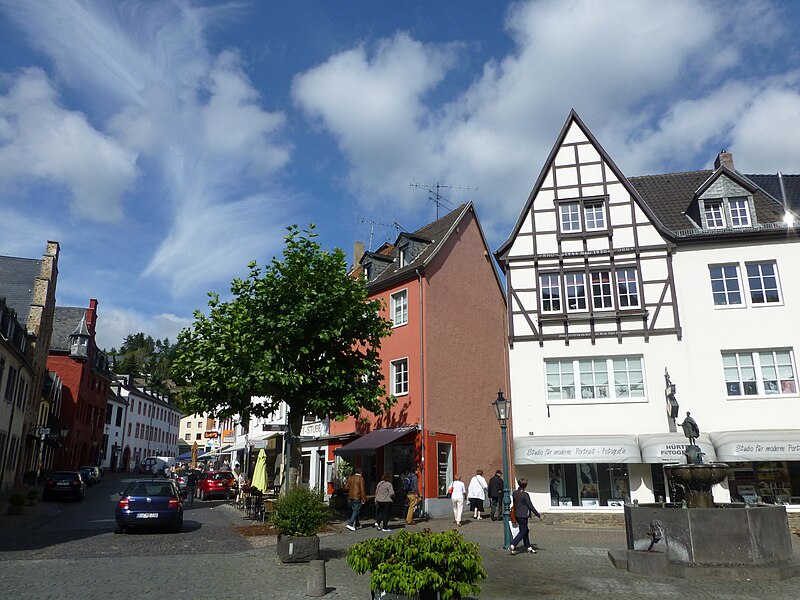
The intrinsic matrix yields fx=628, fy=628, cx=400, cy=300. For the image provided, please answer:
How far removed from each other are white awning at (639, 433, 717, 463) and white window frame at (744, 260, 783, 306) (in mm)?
5177

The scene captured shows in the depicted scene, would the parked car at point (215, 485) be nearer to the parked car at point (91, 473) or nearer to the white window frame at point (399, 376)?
the white window frame at point (399, 376)

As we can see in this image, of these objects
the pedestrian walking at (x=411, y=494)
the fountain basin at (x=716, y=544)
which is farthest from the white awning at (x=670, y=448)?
the fountain basin at (x=716, y=544)

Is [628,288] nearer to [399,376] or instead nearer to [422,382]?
[422,382]

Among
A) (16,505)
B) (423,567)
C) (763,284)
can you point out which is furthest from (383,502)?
(763,284)

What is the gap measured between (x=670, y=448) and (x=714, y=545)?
835 cm

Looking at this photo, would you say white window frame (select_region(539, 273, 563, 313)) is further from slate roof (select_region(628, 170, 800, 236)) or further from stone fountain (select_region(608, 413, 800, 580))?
stone fountain (select_region(608, 413, 800, 580))

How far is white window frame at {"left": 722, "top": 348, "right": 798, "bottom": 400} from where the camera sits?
20469 mm

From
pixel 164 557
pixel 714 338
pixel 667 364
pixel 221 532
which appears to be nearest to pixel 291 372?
pixel 221 532

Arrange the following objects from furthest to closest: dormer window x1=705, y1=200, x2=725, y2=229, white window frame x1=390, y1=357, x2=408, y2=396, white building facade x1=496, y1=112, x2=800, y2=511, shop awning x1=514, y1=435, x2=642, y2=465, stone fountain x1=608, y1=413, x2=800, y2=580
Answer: white window frame x1=390, y1=357, x2=408, y2=396 < dormer window x1=705, y1=200, x2=725, y2=229 < white building facade x1=496, y1=112, x2=800, y2=511 < shop awning x1=514, y1=435, x2=642, y2=465 < stone fountain x1=608, y1=413, x2=800, y2=580

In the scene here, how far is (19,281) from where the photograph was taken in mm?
40656

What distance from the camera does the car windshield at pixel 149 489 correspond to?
1757 centimetres

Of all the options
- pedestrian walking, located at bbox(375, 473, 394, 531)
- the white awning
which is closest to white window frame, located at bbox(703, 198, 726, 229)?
the white awning

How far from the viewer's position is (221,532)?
1759 centimetres

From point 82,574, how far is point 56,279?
36694mm
